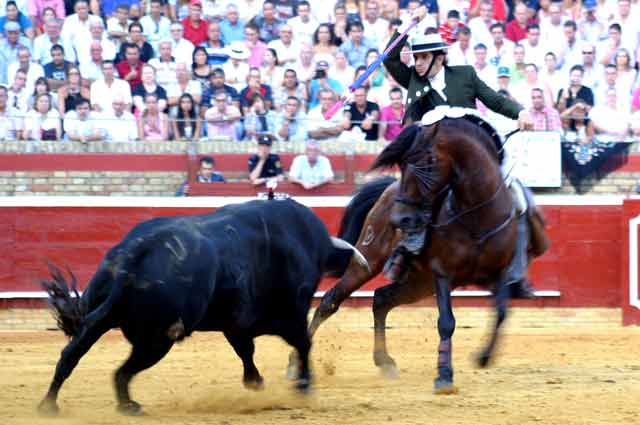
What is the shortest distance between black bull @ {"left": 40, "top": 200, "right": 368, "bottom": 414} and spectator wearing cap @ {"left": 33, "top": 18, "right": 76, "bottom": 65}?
6.79 metres

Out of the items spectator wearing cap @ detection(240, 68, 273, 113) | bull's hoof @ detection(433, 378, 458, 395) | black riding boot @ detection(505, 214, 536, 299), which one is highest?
spectator wearing cap @ detection(240, 68, 273, 113)

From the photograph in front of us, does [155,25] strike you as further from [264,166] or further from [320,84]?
[264,166]

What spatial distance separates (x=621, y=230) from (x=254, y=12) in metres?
4.99

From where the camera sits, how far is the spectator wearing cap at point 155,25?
1374cm

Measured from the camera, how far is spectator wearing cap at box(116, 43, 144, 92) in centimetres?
1302

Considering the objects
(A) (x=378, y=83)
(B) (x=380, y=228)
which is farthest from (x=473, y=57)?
(B) (x=380, y=228)

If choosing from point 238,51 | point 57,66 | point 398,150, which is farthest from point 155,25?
point 398,150

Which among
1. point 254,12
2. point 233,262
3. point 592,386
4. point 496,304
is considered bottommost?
point 592,386

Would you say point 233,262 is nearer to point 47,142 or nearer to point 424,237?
point 424,237

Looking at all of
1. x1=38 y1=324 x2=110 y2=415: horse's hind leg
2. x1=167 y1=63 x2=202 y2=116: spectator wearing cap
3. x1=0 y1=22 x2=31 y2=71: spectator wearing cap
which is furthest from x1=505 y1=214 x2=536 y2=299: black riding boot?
x1=0 y1=22 x2=31 y2=71: spectator wearing cap

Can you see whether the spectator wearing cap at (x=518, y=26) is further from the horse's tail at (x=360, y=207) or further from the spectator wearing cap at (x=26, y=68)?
the horse's tail at (x=360, y=207)

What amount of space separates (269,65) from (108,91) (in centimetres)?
182

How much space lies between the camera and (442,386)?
7.28 m

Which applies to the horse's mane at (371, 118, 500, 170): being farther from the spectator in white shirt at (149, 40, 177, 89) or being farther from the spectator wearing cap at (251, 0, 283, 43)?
the spectator wearing cap at (251, 0, 283, 43)
